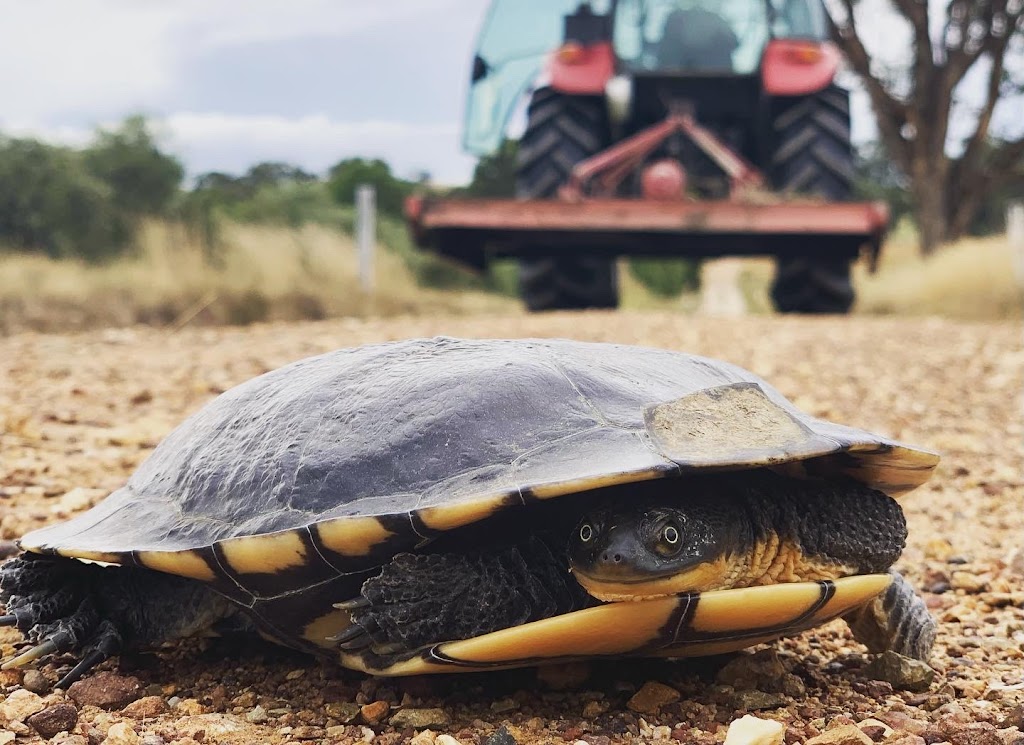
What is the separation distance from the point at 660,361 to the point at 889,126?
48.1ft

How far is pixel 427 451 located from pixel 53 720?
1.92 ft

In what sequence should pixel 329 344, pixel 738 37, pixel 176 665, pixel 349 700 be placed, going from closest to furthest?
pixel 349 700, pixel 176 665, pixel 329 344, pixel 738 37

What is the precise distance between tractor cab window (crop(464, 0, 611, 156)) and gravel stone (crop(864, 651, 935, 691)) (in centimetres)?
610

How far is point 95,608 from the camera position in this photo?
1.63 meters

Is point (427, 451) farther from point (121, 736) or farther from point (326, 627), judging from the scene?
point (121, 736)

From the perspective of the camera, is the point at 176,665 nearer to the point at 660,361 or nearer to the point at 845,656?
the point at 660,361

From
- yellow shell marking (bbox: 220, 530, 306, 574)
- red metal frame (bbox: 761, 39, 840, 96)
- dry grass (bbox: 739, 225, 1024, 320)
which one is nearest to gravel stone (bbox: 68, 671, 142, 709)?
yellow shell marking (bbox: 220, 530, 306, 574)

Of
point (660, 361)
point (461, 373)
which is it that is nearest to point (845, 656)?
point (660, 361)

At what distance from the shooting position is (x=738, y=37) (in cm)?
710

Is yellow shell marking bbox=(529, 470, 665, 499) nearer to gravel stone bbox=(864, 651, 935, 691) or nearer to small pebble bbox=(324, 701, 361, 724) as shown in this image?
small pebble bbox=(324, 701, 361, 724)

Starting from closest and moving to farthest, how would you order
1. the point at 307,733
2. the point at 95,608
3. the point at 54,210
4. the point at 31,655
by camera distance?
1. the point at 307,733
2. the point at 31,655
3. the point at 95,608
4. the point at 54,210

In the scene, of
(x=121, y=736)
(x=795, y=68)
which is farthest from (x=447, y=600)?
(x=795, y=68)

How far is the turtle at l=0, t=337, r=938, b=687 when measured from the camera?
4.21 feet

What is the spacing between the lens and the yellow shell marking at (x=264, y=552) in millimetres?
1334
